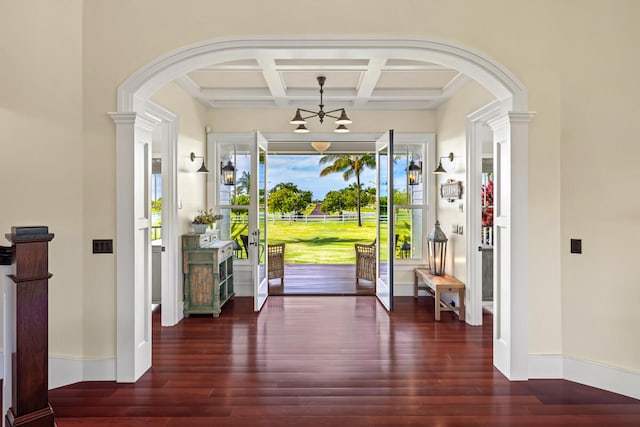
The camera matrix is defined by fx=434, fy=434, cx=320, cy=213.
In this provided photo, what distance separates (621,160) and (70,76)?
165 inches

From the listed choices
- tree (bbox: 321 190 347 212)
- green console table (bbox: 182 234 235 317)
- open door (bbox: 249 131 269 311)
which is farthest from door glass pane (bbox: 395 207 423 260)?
tree (bbox: 321 190 347 212)

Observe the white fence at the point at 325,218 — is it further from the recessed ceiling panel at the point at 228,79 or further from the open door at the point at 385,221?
the recessed ceiling panel at the point at 228,79

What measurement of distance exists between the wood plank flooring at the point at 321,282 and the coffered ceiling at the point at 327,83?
2.83 m

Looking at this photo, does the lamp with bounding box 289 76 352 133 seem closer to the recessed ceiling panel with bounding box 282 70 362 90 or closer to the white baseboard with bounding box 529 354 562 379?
the recessed ceiling panel with bounding box 282 70 362 90

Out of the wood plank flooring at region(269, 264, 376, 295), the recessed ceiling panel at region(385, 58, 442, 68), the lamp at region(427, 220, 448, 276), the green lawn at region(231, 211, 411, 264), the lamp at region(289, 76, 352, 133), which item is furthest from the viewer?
the green lawn at region(231, 211, 411, 264)

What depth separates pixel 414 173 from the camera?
6406mm

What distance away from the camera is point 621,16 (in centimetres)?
327

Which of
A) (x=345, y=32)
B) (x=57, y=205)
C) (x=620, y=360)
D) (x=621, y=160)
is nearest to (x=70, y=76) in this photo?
(x=57, y=205)

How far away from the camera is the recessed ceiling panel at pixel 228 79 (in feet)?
16.1

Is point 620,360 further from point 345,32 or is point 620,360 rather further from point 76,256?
point 76,256

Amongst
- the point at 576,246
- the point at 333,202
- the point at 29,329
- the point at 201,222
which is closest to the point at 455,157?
the point at 576,246

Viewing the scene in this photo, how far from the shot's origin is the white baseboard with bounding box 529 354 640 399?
315 cm

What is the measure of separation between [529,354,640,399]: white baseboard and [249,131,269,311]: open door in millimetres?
3285

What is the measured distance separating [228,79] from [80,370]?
3424 mm
